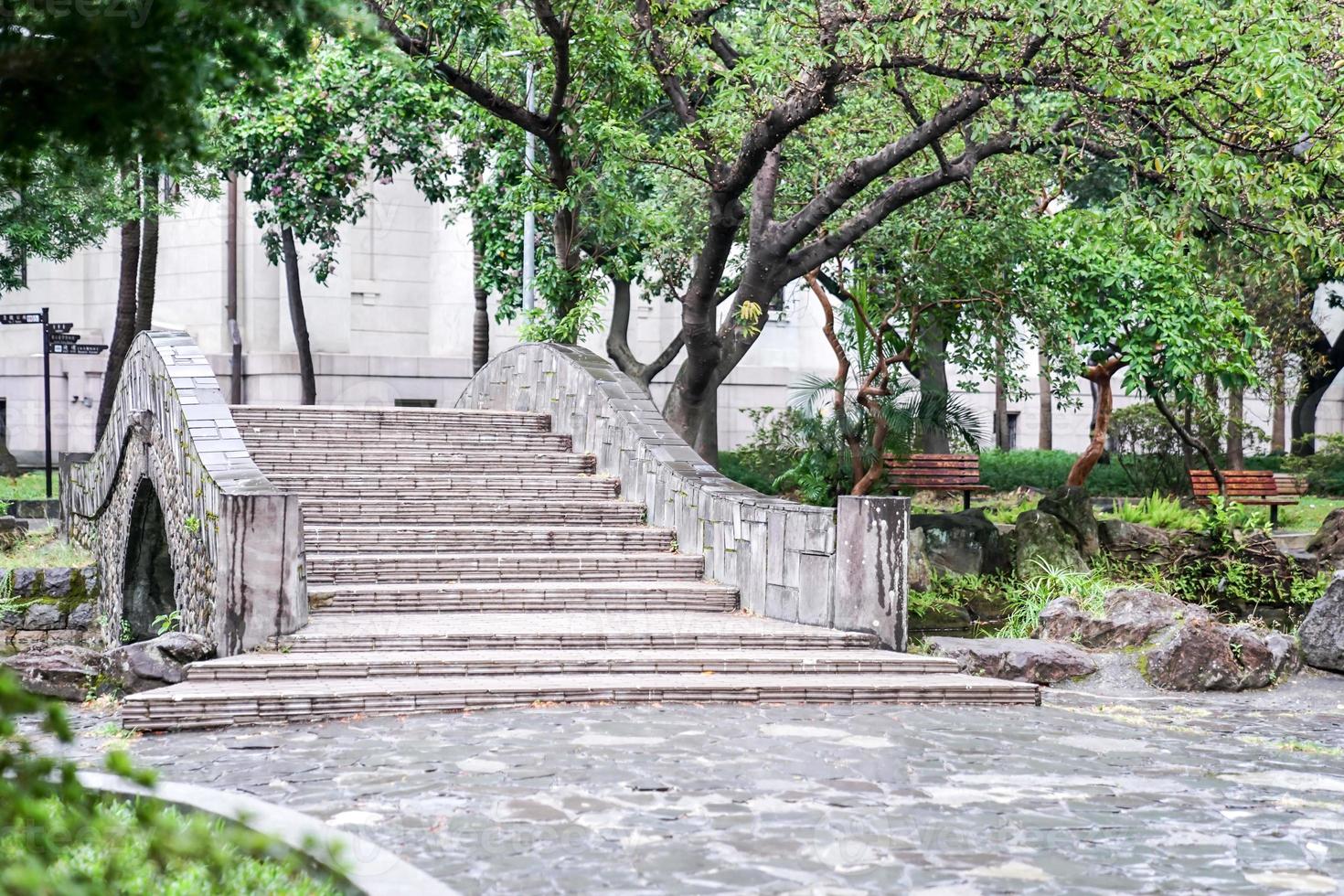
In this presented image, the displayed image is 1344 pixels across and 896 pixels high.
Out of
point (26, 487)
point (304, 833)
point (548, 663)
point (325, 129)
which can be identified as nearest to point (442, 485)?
point (548, 663)

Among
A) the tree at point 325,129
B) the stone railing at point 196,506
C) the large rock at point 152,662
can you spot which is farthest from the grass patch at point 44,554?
the large rock at point 152,662

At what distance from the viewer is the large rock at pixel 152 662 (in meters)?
9.95

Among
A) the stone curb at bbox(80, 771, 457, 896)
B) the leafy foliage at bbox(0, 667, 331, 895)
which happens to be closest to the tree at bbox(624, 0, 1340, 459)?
the stone curb at bbox(80, 771, 457, 896)

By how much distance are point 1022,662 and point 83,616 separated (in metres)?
9.64

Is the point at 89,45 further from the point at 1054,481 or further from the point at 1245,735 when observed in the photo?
the point at 1054,481

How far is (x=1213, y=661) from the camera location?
1181cm

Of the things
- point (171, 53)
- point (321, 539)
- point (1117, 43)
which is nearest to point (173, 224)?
point (321, 539)

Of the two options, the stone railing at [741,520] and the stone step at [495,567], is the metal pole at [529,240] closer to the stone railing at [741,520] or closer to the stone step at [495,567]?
the stone railing at [741,520]

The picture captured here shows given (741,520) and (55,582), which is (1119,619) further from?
(55,582)

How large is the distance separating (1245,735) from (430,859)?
577cm

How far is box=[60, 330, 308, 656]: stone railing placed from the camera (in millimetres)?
10297

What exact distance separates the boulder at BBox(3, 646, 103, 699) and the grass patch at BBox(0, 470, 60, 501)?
11.3 meters

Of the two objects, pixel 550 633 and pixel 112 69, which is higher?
pixel 112 69

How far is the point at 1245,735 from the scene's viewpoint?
9.23m
